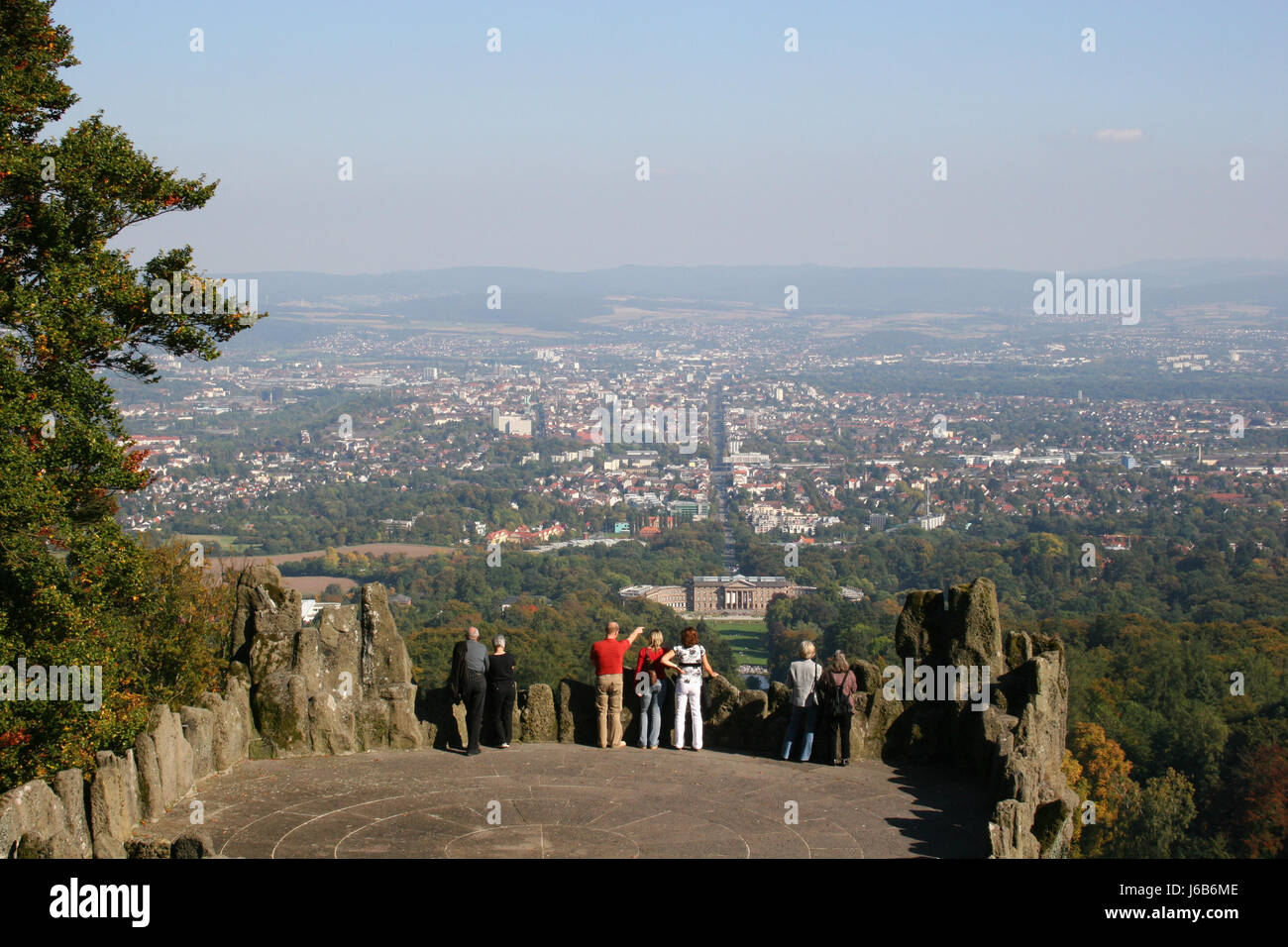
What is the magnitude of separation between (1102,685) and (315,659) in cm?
3379

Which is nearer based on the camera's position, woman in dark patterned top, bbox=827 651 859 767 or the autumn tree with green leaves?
woman in dark patterned top, bbox=827 651 859 767

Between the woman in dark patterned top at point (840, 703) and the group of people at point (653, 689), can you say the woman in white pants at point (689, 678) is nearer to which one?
the group of people at point (653, 689)

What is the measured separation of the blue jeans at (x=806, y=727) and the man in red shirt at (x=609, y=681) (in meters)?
1.84

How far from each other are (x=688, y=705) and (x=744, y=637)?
54.9 meters

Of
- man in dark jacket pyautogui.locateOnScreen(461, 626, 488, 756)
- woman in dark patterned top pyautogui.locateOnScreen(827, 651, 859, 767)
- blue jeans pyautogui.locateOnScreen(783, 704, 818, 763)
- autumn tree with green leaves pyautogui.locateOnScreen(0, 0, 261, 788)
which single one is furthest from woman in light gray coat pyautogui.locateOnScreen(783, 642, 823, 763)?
autumn tree with green leaves pyautogui.locateOnScreen(0, 0, 261, 788)

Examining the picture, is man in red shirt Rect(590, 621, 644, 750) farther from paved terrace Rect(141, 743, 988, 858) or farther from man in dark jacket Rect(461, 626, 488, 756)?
man in dark jacket Rect(461, 626, 488, 756)

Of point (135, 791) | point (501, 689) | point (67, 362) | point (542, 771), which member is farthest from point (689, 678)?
point (67, 362)

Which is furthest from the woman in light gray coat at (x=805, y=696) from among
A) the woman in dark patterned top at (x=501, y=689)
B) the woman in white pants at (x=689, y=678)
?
the woman in dark patterned top at (x=501, y=689)

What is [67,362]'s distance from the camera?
52.2 feet

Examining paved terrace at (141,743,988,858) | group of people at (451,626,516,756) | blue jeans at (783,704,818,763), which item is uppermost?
group of people at (451,626,516,756)

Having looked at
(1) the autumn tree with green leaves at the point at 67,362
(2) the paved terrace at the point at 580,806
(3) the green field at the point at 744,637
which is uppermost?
(1) the autumn tree with green leaves at the point at 67,362

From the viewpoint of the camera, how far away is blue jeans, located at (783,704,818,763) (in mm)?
14195

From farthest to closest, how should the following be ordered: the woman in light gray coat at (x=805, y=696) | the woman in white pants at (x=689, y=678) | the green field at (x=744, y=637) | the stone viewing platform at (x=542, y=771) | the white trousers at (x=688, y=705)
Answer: the green field at (x=744, y=637) < the white trousers at (x=688, y=705) < the woman in white pants at (x=689, y=678) < the woman in light gray coat at (x=805, y=696) < the stone viewing platform at (x=542, y=771)

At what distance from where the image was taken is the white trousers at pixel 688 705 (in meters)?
14.6
